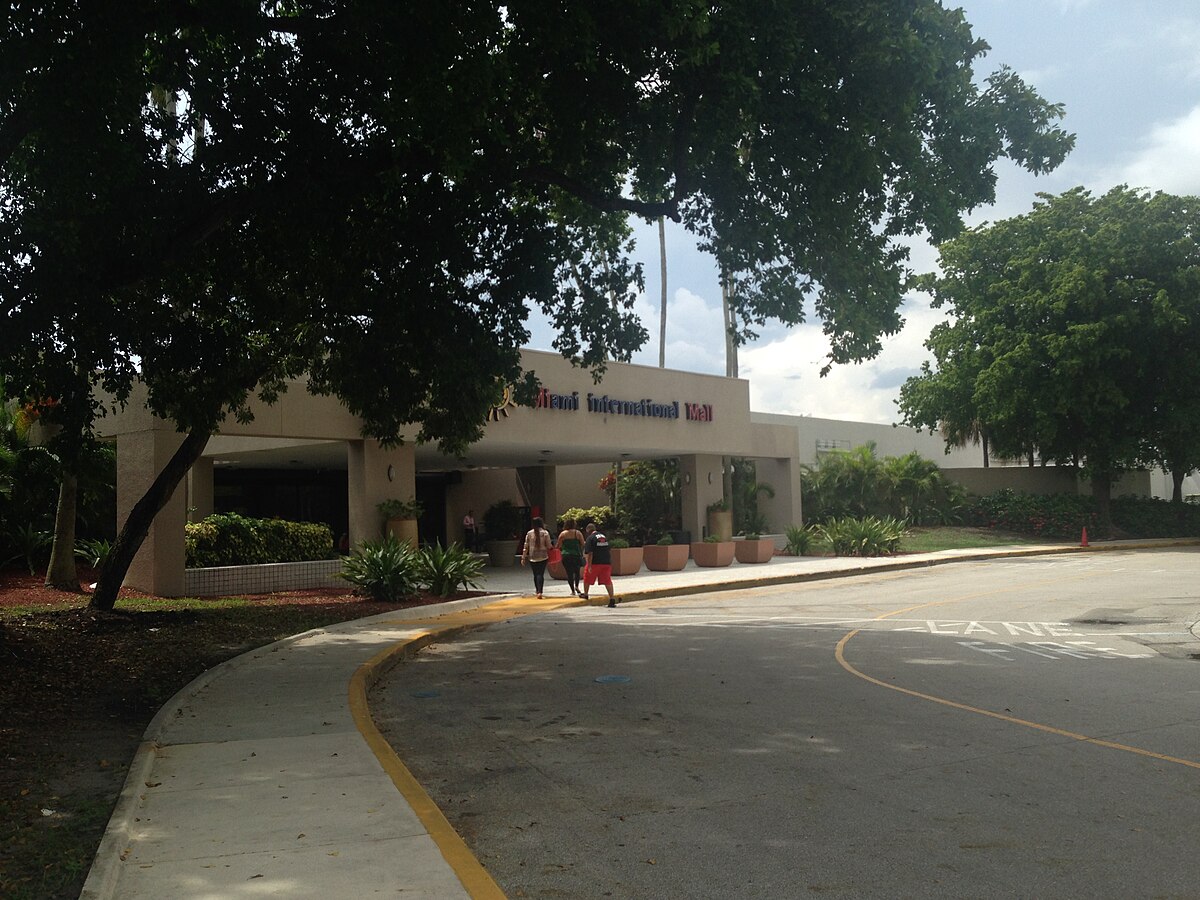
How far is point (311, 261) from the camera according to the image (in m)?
13.6

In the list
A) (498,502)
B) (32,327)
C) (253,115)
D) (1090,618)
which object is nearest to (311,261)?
(253,115)

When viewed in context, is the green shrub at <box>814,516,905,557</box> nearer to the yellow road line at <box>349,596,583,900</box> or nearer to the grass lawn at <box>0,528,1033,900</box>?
the yellow road line at <box>349,596,583,900</box>

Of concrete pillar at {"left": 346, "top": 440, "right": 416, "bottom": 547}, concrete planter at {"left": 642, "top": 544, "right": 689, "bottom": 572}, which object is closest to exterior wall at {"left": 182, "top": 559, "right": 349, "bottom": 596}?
concrete pillar at {"left": 346, "top": 440, "right": 416, "bottom": 547}

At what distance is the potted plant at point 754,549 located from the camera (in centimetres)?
3039

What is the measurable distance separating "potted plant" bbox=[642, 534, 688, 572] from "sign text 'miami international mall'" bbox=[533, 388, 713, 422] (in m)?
3.60

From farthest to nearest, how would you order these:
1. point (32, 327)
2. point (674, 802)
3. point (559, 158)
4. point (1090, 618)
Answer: point (1090, 618)
point (559, 158)
point (32, 327)
point (674, 802)

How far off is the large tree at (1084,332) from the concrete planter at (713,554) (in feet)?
55.4

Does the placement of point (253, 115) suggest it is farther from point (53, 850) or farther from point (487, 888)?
point (487, 888)

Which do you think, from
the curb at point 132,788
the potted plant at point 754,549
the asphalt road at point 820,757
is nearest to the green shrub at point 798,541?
the potted plant at point 754,549

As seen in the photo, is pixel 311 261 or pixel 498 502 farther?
pixel 498 502

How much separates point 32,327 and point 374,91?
4512 millimetres

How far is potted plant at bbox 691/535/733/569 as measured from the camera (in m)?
29.5

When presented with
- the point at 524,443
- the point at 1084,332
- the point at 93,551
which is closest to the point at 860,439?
the point at 1084,332

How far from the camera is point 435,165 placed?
493 inches
